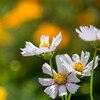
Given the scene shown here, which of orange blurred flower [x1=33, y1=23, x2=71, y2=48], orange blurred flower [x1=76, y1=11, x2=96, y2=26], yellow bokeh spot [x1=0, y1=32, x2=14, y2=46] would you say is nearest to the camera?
orange blurred flower [x1=33, y1=23, x2=71, y2=48]

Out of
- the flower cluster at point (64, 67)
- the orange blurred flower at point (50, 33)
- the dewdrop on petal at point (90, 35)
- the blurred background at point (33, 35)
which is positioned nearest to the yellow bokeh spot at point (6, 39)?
the blurred background at point (33, 35)

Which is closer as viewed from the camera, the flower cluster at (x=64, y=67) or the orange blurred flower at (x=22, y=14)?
the flower cluster at (x=64, y=67)

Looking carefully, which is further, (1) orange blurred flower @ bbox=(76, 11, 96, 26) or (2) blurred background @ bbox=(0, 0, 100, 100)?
(1) orange blurred flower @ bbox=(76, 11, 96, 26)

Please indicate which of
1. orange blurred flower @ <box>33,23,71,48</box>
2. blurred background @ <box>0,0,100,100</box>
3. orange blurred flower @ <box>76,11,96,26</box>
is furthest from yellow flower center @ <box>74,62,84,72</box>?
orange blurred flower @ <box>76,11,96,26</box>

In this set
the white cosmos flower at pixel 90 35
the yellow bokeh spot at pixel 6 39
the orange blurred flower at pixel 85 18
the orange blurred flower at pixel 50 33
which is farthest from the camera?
the orange blurred flower at pixel 85 18

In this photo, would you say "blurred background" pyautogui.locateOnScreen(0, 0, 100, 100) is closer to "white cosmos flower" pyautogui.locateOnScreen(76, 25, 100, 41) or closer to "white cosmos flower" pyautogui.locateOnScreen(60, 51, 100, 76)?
"white cosmos flower" pyautogui.locateOnScreen(60, 51, 100, 76)

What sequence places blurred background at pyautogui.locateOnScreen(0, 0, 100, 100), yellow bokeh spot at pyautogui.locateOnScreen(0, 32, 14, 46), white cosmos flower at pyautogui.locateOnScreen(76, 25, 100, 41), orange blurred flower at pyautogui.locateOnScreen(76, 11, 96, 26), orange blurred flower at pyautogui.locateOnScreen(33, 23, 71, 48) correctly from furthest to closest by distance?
orange blurred flower at pyautogui.locateOnScreen(76, 11, 96, 26), yellow bokeh spot at pyautogui.locateOnScreen(0, 32, 14, 46), orange blurred flower at pyautogui.locateOnScreen(33, 23, 71, 48), blurred background at pyautogui.locateOnScreen(0, 0, 100, 100), white cosmos flower at pyautogui.locateOnScreen(76, 25, 100, 41)

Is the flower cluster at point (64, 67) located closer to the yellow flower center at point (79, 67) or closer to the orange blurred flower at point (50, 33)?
the yellow flower center at point (79, 67)
